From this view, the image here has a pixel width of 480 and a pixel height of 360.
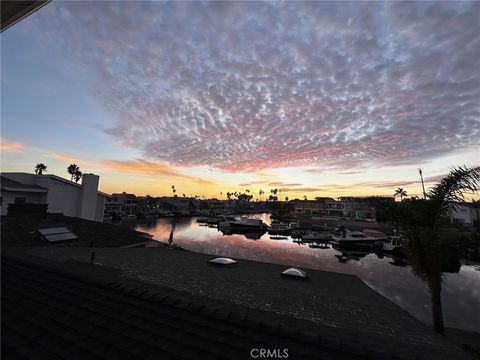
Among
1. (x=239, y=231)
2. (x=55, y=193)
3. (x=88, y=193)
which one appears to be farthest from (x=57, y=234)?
(x=239, y=231)

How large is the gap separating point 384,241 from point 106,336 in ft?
217

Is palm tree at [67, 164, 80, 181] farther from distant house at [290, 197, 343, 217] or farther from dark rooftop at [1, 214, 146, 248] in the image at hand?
distant house at [290, 197, 343, 217]

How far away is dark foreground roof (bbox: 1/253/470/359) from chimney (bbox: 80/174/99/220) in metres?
37.0

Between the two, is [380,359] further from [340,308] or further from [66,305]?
[340,308]

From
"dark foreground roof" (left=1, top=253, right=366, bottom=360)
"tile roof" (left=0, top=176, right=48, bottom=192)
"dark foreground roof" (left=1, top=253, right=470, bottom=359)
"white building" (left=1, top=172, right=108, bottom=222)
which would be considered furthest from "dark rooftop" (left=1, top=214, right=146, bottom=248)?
"dark foreground roof" (left=1, top=253, right=366, bottom=360)

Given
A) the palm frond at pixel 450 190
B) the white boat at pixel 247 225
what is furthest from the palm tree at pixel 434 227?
the white boat at pixel 247 225

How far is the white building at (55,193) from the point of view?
106ft

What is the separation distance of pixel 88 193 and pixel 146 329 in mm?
41635

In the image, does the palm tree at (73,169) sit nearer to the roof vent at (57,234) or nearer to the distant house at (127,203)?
the distant house at (127,203)

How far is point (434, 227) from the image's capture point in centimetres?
1125

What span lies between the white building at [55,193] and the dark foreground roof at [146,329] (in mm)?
33383

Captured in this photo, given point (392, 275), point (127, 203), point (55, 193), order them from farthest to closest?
1. point (127, 203)
2. point (55, 193)
3. point (392, 275)

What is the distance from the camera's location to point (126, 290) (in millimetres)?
6863

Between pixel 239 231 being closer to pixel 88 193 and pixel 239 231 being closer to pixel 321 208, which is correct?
pixel 88 193
